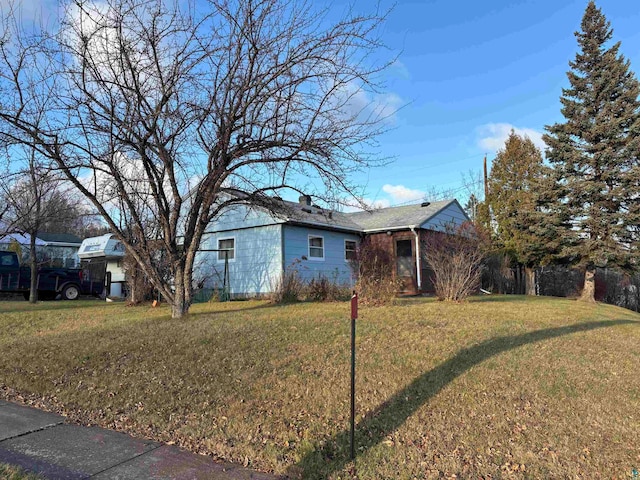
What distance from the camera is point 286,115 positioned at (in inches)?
333

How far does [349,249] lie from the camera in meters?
19.2

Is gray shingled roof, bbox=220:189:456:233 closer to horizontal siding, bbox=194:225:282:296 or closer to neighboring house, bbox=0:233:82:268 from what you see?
horizontal siding, bbox=194:225:282:296

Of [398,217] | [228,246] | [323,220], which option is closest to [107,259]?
[228,246]

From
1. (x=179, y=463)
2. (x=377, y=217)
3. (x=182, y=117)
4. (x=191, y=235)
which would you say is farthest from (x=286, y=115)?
(x=377, y=217)

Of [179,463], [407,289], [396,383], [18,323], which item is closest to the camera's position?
[179,463]

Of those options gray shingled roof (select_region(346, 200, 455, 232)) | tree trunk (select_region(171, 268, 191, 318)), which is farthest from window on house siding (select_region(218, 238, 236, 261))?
tree trunk (select_region(171, 268, 191, 318))

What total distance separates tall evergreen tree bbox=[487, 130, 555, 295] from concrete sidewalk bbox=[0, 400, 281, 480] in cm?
1901

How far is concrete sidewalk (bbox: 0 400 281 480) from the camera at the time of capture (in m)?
3.43

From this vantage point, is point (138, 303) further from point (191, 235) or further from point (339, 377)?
point (339, 377)

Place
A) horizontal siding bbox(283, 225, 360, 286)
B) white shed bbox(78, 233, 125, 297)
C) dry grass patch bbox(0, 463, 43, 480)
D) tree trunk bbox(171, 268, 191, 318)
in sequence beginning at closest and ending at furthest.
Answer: dry grass patch bbox(0, 463, 43, 480) → tree trunk bbox(171, 268, 191, 318) → horizontal siding bbox(283, 225, 360, 286) → white shed bbox(78, 233, 125, 297)

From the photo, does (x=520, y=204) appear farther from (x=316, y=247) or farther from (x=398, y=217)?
(x=316, y=247)

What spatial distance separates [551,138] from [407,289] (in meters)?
9.52

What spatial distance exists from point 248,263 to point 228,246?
156cm

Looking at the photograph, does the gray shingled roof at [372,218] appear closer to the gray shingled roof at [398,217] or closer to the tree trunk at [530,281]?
the gray shingled roof at [398,217]
